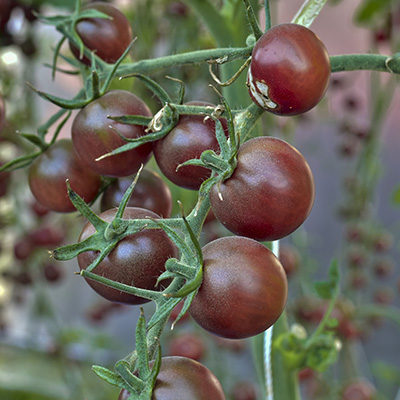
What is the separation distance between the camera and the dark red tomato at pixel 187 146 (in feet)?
0.93

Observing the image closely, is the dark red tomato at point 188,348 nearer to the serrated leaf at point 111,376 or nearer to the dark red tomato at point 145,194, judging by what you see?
the dark red tomato at point 145,194

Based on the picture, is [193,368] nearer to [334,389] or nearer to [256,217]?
[256,217]

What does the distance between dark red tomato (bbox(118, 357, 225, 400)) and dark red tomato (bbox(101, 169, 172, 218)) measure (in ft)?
0.40

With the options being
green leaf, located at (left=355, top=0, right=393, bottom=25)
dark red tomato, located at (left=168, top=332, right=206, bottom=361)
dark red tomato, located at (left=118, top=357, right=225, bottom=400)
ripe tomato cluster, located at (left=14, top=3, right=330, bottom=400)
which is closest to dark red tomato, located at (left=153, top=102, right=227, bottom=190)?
ripe tomato cluster, located at (left=14, top=3, right=330, bottom=400)

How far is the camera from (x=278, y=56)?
242 millimetres

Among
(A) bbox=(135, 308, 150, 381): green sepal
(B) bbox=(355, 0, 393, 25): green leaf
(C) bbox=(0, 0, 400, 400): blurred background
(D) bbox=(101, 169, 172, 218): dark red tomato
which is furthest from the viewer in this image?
(B) bbox=(355, 0, 393, 25): green leaf

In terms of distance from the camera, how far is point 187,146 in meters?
0.28

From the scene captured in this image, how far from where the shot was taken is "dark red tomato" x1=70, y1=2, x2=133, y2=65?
357 mm

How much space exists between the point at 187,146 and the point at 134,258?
72 mm

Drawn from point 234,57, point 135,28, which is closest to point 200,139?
point 234,57

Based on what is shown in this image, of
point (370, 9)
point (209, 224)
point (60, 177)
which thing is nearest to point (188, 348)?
point (209, 224)

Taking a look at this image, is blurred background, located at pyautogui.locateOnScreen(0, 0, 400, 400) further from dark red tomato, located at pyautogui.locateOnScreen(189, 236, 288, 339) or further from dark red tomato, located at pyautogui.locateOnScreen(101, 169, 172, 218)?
dark red tomato, located at pyautogui.locateOnScreen(189, 236, 288, 339)

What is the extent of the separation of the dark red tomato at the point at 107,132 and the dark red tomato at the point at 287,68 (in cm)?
8

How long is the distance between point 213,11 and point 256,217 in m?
0.20
